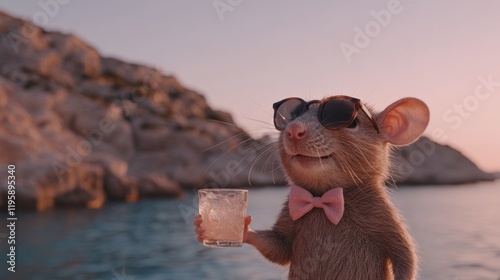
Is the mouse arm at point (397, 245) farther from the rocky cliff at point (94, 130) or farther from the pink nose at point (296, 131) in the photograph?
the rocky cliff at point (94, 130)

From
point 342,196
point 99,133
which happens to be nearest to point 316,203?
point 342,196

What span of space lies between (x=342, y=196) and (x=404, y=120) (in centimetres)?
60

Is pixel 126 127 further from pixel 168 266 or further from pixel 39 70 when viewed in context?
pixel 168 266

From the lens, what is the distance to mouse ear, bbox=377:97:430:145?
353cm

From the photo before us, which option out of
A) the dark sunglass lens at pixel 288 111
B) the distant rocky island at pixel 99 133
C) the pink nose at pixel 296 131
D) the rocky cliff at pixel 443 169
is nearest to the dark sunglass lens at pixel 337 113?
the pink nose at pixel 296 131

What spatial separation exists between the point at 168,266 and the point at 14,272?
14.8 feet

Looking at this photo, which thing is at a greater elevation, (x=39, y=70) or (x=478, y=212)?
(x=39, y=70)

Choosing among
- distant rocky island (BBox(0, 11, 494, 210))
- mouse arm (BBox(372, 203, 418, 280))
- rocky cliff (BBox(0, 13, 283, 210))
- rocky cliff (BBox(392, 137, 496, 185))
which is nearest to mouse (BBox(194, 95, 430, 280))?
mouse arm (BBox(372, 203, 418, 280))

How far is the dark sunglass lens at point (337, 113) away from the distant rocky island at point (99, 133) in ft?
70.8

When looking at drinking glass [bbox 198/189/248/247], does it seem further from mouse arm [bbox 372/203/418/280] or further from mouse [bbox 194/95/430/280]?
mouse arm [bbox 372/203/418/280]

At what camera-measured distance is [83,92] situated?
58031 mm

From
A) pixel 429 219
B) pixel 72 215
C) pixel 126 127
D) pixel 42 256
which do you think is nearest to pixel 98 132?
pixel 126 127

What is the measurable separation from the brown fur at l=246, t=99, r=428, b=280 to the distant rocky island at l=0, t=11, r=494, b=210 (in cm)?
2139

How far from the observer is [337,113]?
3430 millimetres
